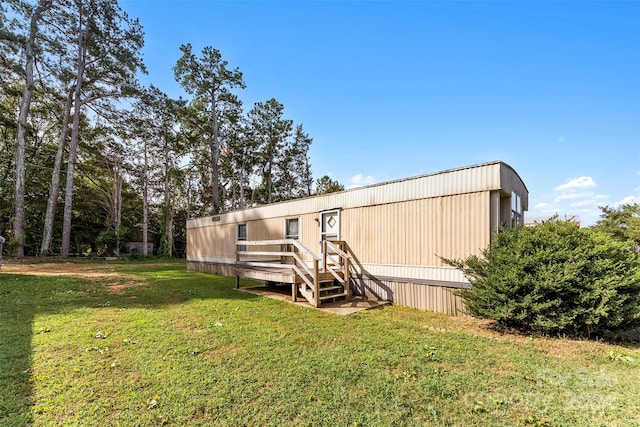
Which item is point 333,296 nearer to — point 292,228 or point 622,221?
point 292,228

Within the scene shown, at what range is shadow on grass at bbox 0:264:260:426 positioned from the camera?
8.39 feet

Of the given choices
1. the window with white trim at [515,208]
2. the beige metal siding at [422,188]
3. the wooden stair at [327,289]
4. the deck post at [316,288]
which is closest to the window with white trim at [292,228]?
the beige metal siding at [422,188]

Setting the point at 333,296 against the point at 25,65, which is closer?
the point at 333,296

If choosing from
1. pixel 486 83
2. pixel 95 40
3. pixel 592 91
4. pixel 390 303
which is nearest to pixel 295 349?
pixel 390 303

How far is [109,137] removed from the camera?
20.4m

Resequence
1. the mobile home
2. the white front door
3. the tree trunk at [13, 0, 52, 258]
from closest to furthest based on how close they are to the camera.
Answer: the mobile home, the white front door, the tree trunk at [13, 0, 52, 258]

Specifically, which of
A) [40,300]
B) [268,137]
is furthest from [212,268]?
[268,137]

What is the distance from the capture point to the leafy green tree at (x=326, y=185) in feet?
90.9

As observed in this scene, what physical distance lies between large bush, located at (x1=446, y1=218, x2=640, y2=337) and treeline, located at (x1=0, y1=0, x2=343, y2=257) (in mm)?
19481

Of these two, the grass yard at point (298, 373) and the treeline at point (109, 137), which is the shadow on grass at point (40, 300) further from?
the treeline at point (109, 137)

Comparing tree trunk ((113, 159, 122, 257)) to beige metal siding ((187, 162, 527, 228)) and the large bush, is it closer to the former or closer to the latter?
beige metal siding ((187, 162, 527, 228))

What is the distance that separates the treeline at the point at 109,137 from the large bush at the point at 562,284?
63.9ft

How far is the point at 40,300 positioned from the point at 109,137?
717 inches

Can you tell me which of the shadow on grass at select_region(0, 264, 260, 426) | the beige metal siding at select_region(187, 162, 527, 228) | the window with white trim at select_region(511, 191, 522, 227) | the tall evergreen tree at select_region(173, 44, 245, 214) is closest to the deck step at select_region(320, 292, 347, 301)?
the shadow on grass at select_region(0, 264, 260, 426)
